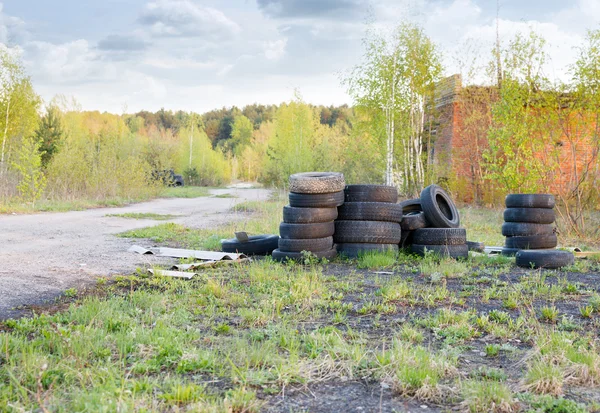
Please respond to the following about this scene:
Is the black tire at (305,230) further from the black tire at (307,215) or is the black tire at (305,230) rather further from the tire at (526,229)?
the tire at (526,229)

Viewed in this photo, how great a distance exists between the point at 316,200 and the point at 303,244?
66 centimetres

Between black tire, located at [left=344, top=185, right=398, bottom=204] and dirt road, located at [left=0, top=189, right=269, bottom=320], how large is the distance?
3044mm

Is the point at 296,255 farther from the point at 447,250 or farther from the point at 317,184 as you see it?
the point at 447,250

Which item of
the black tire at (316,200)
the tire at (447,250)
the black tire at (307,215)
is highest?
the black tire at (316,200)

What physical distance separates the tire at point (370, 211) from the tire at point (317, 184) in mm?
343

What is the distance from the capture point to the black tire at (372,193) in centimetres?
816

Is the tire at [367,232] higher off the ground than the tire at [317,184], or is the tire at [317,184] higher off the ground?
the tire at [317,184]

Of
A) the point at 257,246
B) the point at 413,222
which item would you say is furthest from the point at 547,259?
the point at 257,246

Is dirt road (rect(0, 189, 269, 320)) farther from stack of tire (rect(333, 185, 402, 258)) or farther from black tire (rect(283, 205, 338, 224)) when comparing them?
stack of tire (rect(333, 185, 402, 258))

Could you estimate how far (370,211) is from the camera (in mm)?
7992

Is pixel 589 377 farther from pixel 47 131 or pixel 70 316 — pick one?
pixel 47 131

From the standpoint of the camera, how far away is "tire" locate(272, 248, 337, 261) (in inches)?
298

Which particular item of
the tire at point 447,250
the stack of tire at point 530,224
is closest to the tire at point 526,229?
the stack of tire at point 530,224

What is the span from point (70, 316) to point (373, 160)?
16394mm
